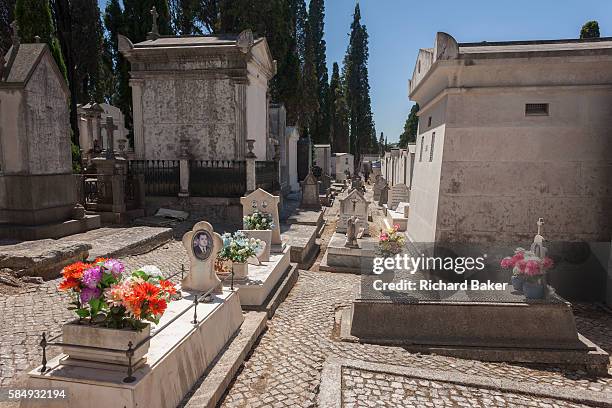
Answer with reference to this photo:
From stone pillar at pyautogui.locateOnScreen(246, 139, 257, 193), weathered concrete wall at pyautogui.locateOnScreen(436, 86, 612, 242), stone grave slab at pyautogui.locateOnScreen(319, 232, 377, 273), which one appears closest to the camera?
weathered concrete wall at pyautogui.locateOnScreen(436, 86, 612, 242)

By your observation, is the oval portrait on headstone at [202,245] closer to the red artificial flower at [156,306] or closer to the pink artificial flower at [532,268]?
the red artificial flower at [156,306]

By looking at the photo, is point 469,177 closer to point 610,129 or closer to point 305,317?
point 610,129

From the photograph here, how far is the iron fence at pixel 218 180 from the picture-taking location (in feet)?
46.7

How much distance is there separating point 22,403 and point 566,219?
7.52 metres

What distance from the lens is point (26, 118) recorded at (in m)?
8.56

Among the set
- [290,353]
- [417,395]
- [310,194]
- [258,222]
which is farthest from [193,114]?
[417,395]

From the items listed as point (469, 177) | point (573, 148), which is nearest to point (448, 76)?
point (469, 177)

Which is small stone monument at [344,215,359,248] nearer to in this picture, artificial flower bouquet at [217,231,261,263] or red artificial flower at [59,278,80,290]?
artificial flower bouquet at [217,231,261,263]

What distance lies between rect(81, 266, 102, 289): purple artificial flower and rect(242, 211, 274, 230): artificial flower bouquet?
5992 mm

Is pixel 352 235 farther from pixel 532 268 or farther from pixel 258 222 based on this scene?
pixel 532 268

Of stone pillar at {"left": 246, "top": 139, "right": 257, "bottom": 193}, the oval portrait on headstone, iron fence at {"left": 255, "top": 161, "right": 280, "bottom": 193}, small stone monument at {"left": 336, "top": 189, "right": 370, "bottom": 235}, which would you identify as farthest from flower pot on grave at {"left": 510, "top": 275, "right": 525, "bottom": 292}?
iron fence at {"left": 255, "top": 161, "right": 280, "bottom": 193}

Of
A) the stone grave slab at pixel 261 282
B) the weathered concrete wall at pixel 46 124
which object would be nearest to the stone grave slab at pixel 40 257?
the weathered concrete wall at pixel 46 124

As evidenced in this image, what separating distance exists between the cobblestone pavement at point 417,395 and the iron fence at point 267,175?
10.9 metres

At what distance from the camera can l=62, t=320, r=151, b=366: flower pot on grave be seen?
3.20 metres
